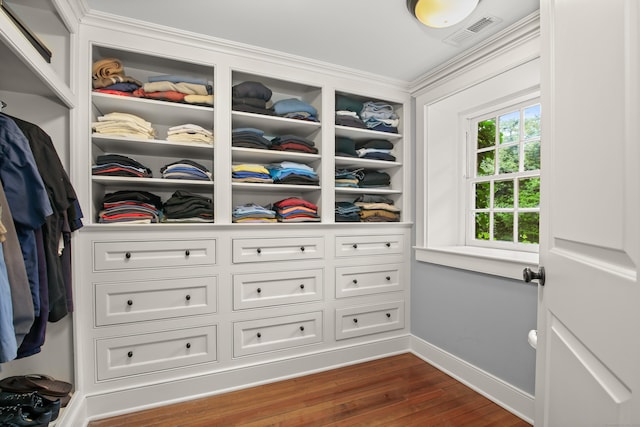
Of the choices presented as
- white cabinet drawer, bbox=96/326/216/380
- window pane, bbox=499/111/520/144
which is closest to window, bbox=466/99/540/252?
window pane, bbox=499/111/520/144

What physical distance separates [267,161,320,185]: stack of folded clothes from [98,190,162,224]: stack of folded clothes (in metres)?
0.85

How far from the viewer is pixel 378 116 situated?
2594 mm

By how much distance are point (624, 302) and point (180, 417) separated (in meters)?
2.13

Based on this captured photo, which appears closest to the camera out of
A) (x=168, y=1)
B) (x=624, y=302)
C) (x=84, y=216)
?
(x=624, y=302)

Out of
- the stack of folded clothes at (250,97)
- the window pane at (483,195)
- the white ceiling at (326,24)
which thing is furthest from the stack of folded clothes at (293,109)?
the window pane at (483,195)

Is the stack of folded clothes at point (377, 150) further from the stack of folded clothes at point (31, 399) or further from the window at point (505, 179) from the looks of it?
the stack of folded clothes at point (31, 399)

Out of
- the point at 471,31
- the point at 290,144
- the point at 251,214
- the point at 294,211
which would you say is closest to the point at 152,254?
the point at 251,214

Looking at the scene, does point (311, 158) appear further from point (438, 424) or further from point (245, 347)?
point (438, 424)

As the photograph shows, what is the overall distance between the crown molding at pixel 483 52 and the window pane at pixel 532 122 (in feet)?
1.64

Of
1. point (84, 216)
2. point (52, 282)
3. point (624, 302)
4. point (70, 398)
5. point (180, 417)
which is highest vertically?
point (84, 216)

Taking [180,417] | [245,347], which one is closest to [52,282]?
[180,417]

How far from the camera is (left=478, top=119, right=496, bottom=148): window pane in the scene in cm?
242

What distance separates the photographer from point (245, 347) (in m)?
2.11

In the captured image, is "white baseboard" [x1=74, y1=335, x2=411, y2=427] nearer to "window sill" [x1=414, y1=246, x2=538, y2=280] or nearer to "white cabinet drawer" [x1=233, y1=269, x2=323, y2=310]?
"white cabinet drawer" [x1=233, y1=269, x2=323, y2=310]
